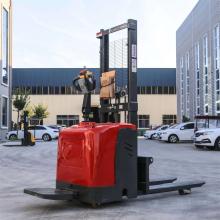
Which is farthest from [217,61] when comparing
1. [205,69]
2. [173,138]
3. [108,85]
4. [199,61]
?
[108,85]

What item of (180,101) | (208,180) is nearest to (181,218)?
(208,180)

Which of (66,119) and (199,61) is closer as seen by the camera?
(199,61)

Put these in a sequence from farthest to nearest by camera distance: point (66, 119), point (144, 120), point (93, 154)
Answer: point (66, 119) < point (144, 120) < point (93, 154)

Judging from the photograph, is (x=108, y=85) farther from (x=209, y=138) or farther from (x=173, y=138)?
(x=173, y=138)

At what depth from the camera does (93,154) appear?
7.27 m

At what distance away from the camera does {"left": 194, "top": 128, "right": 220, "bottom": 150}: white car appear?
74.6 feet

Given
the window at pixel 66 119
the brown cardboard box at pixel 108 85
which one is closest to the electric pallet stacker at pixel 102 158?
the brown cardboard box at pixel 108 85

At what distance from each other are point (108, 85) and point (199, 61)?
47.3 metres

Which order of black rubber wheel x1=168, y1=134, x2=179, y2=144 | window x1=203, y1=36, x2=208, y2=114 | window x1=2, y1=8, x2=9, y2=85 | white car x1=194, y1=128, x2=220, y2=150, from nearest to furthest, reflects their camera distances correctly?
white car x1=194, y1=128, x2=220, y2=150 → black rubber wheel x1=168, y1=134, x2=179, y2=144 → window x1=2, y1=8, x2=9, y2=85 → window x1=203, y1=36, x2=208, y2=114

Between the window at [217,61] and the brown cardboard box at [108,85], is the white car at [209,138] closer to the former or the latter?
the brown cardboard box at [108,85]

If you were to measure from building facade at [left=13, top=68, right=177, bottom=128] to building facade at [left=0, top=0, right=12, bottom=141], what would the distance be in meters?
34.4

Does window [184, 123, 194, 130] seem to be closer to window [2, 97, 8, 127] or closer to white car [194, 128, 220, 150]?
white car [194, 128, 220, 150]

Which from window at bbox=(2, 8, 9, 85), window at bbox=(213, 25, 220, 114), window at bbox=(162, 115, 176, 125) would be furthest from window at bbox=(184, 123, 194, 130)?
window at bbox=(162, 115, 176, 125)

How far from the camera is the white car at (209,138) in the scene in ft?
74.6
